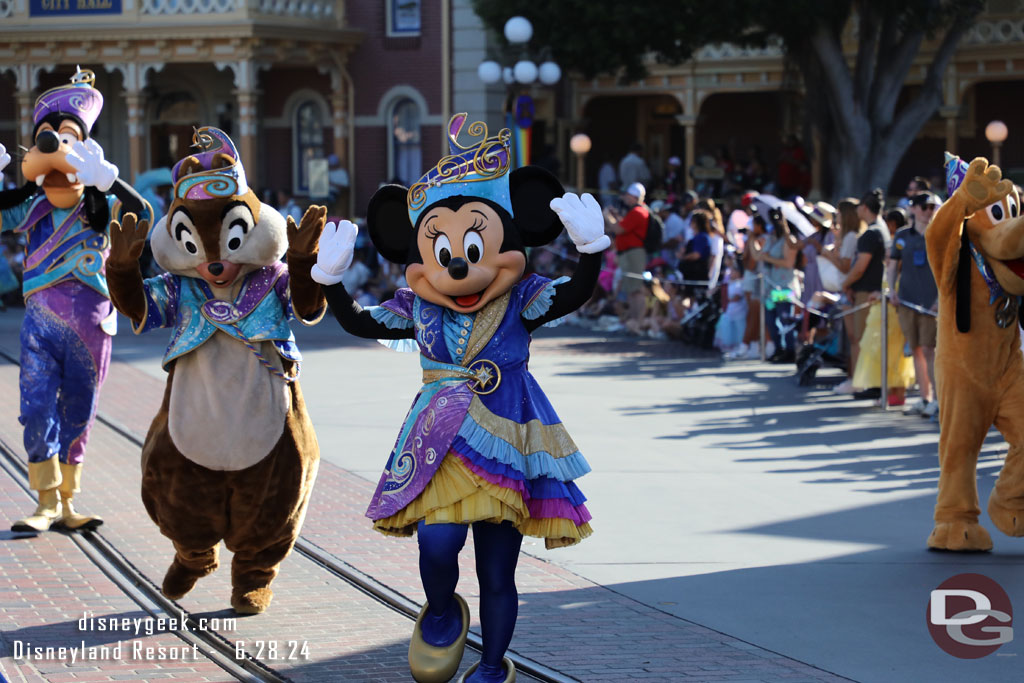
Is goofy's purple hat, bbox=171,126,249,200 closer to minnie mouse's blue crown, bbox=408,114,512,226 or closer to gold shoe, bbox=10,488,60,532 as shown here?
minnie mouse's blue crown, bbox=408,114,512,226

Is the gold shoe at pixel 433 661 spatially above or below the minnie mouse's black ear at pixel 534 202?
below

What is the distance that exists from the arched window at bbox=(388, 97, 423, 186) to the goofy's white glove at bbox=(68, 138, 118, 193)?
18.6 metres

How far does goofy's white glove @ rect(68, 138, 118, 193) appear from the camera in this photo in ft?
22.5

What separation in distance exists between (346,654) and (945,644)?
7.41 ft

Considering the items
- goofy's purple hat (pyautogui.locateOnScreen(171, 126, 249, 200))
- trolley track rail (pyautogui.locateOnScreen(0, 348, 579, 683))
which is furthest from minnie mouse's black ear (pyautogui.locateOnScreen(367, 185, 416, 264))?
trolley track rail (pyautogui.locateOnScreen(0, 348, 579, 683))

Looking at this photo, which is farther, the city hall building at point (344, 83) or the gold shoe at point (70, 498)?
the city hall building at point (344, 83)

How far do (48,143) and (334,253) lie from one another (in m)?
2.73

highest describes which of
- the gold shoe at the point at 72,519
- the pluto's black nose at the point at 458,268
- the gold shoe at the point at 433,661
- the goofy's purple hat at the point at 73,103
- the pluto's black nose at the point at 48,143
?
the goofy's purple hat at the point at 73,103

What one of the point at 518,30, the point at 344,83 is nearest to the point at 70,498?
the point at 518,30

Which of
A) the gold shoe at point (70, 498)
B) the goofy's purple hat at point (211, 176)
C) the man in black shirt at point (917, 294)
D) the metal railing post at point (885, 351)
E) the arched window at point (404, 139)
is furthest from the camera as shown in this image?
the arched window at point (404, 139)

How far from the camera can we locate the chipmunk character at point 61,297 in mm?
7047

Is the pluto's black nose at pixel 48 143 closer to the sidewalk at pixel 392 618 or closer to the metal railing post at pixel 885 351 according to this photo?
the sidewalk at pixel 392 618

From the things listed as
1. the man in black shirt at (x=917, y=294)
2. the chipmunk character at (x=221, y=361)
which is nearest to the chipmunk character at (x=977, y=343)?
the chipmunk character at (x=221, y=361)

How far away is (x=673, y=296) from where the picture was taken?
1591cm
